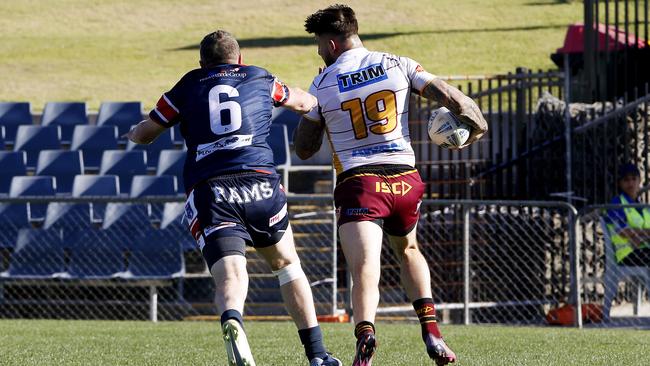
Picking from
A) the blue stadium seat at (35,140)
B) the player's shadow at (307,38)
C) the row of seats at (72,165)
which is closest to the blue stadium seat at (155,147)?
the row of seats at (72,165)

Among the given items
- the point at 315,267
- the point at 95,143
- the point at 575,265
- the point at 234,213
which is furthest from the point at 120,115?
the point at 234,213

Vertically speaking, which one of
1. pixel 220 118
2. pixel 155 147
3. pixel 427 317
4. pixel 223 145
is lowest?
pixel 427 317

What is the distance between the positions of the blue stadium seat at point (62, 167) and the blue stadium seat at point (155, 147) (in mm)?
751

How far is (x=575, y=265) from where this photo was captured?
11883 mm

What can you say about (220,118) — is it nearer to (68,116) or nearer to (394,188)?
(394,188)

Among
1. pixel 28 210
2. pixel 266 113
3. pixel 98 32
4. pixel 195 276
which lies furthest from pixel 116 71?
pixel 266 113

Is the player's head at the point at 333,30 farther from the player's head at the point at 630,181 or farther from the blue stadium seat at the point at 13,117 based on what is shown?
the blue stadium seat at the point at 13,117

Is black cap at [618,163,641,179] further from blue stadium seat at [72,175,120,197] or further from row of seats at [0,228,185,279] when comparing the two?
blue stadium seat at [72,175,120,197]

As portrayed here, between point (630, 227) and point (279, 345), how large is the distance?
4.65m

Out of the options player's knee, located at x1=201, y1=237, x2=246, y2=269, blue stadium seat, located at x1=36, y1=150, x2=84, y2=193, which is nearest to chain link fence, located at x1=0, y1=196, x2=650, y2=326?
blue stadium seat, located at x1=36, y1=150, x2=84, y2=193

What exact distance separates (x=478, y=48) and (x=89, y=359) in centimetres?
2597

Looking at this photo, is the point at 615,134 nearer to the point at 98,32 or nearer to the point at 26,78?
the point at 26,78

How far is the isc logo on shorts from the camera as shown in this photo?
671 cm

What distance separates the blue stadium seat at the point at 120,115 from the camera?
17438mm
